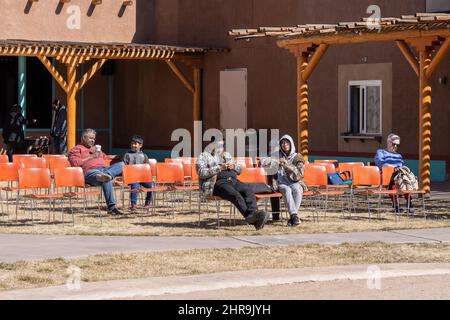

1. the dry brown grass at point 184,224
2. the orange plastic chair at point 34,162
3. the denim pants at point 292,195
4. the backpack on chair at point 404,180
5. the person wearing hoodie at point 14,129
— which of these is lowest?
the dry brown grass at point 184,224

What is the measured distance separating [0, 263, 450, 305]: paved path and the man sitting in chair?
6.16 meters

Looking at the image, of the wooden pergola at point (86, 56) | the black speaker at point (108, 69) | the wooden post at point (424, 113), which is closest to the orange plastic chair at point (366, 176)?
the wooden post at point (424, 113)

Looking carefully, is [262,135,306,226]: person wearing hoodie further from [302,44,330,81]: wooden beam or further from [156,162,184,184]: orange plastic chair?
[302,44,330,81]: wooden beam

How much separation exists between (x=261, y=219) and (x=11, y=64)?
16051 millimetres

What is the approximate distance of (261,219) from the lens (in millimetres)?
15086

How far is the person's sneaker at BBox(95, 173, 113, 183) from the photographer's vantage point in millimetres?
16969

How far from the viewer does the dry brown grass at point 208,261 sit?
11128 mm

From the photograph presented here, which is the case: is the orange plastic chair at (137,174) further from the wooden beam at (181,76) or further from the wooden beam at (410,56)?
the wooden beam at (181,76)

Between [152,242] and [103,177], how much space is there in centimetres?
340

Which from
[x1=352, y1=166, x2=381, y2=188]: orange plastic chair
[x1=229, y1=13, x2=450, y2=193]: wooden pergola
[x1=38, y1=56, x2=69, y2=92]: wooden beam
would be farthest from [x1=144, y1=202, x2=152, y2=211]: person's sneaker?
[x1=38, y1=56, x2=69, y2=92]: wooden beam

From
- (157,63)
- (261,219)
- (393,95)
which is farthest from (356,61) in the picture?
(261,219)

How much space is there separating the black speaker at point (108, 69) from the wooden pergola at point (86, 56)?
2.80 meters

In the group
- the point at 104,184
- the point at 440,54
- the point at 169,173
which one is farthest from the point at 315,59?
the point at 104,184
